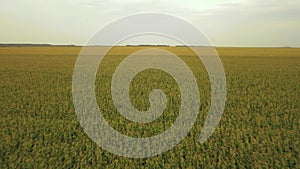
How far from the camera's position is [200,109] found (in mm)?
10961

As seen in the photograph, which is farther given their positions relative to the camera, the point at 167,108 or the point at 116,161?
the point at 167,108

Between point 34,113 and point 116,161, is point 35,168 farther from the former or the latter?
point 34,113

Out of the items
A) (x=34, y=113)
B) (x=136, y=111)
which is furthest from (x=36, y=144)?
(x=136, y=111)

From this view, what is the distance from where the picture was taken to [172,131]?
328 inches

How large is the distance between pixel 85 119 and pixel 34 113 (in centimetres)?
203

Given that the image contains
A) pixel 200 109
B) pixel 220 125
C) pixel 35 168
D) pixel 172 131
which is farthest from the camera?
pixel 200 109

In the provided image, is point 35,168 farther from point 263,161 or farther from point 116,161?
point 263,161

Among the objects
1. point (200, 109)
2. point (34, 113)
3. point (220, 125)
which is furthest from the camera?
point (200, 109)

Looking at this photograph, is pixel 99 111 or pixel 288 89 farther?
pixel 288 89

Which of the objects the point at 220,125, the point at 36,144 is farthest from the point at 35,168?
the point at 220,125

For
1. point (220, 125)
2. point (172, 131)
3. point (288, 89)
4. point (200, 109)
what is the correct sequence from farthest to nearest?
point (288, 89) → point (200, 109) → point (220, 125) → point (172, 131)

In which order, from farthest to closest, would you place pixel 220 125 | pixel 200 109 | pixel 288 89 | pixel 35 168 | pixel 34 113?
pixel 288 89, pixel 200 109, pixel 34 113, pixel 220 125, pixel 35 168

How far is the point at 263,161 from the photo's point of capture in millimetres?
6418

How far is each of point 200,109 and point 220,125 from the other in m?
2.12
